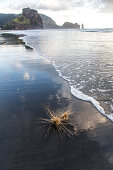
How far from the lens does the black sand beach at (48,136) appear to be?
3.54 meters

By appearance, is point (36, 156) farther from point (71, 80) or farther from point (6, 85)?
point (71, 80)

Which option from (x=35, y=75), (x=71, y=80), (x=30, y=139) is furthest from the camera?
(x=35, y=75)

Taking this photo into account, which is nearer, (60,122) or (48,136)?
(48,136)

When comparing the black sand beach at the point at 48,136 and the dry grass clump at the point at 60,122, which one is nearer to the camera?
the black sand beach at the point at 48,136

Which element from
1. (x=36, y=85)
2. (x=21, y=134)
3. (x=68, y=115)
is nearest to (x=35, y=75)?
(x=36, y=85)

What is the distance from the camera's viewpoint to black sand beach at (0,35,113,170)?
3.54 m

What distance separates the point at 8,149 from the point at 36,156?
0.84m

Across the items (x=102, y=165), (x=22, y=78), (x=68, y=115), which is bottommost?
(x=102, y=165)

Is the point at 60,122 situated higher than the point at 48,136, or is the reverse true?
the point at 60,122

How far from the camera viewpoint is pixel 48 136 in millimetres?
4348

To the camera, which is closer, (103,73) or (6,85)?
(6,85)

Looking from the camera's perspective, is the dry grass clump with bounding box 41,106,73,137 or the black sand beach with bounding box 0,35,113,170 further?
the dry grass clump with bounding box 41,106,73,137

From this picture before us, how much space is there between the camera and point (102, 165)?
11.4 ft

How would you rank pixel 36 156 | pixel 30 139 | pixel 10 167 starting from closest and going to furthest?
pixel 10 167 → pixel 36 156 → pixel 30 139
